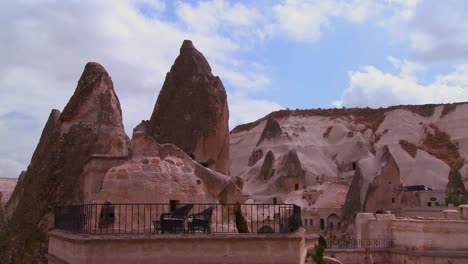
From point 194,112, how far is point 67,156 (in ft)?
27.5

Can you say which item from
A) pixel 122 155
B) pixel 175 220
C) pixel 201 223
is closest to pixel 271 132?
pixel 122 155

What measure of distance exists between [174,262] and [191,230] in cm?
117

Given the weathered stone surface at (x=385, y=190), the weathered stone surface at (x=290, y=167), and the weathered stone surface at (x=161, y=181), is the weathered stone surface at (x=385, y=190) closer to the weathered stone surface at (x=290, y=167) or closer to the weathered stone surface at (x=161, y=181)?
the weathered stone surface at (x=290, y=167)

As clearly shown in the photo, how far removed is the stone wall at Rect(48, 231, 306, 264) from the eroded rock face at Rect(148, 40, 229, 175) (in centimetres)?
1471

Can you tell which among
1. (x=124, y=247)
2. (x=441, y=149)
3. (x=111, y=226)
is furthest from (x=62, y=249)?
(x=441, y=149)

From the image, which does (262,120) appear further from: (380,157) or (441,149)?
(380,157)

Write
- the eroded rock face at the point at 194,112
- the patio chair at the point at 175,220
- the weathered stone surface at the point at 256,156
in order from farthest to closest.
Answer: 1. the weathered stone surface at the point at 256,156
2. the eroded rock face at the point at 194,112
3. the patio chair at the point at 175,220

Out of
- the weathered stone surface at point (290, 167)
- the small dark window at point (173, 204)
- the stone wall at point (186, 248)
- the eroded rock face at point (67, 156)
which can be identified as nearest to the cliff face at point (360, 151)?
the weathered stone surface at point (290, 167)

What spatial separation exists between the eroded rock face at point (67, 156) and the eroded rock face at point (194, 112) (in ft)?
19.0

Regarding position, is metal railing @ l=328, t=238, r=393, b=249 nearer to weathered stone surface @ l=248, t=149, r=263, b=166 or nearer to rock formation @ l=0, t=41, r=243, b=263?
rock formation @ l=0, t=41, r=243, b=263

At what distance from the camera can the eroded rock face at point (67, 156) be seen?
63.1 feet

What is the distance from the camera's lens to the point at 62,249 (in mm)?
12758

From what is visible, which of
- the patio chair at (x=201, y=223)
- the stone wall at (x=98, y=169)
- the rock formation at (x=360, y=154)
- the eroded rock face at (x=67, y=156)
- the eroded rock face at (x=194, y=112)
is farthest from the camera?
the rock formation at (x=360, y=154)

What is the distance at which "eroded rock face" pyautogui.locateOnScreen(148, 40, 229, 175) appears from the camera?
27062 mm
